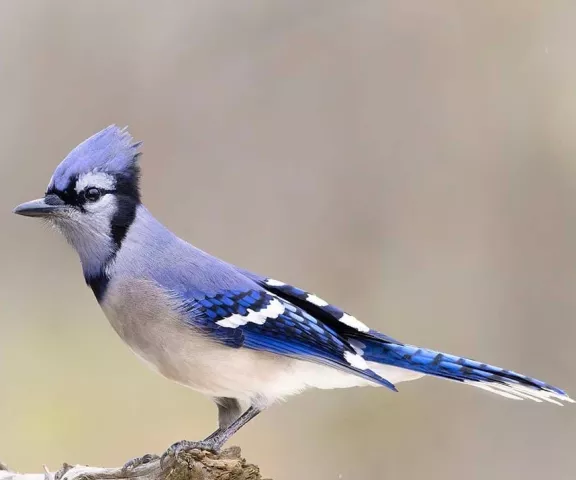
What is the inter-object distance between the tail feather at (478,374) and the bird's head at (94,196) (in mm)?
637

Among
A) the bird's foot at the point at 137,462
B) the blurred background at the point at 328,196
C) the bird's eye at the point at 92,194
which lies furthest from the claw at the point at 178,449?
the blurred background at the point at 328,196

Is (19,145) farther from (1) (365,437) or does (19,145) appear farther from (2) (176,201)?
(1) (365,437)

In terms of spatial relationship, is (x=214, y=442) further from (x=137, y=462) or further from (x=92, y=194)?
(x=92, y=194)

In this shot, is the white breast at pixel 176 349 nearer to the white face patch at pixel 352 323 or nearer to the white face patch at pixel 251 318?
the white face patch at pixel 251 318

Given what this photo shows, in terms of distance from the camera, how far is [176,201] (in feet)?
9.57

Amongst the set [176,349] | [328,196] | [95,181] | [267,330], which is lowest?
[176,349]

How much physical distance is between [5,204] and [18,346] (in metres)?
0.47

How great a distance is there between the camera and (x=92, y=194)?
67.4 inches

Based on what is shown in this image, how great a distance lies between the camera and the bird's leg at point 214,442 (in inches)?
62.4

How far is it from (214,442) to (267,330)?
239 millimetres

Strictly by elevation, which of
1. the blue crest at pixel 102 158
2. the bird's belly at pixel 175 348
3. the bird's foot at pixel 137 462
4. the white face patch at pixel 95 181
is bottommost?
the bird's foot at pixel 137 462

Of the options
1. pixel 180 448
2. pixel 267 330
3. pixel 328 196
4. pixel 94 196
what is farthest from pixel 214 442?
pixel 328 196

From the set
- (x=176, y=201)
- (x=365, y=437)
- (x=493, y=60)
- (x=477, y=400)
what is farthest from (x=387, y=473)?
(x=493, y=60)

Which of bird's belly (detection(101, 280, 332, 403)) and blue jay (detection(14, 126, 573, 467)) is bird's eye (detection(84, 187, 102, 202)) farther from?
bird's belly (detection(101, 280, 332, 403))
